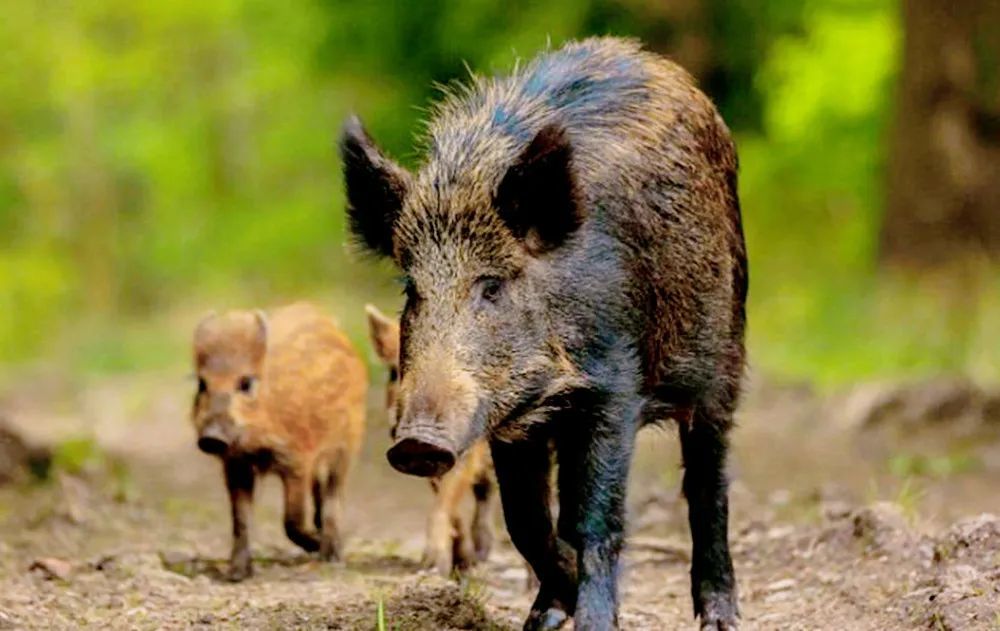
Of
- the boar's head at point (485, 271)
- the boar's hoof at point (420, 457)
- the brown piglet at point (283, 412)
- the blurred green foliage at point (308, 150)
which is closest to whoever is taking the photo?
the boar's hoof at point (420, 457)

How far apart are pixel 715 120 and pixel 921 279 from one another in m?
9.08

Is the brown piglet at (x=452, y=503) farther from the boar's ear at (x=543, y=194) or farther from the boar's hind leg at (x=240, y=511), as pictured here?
the boar's ear at (x=543, y=194)

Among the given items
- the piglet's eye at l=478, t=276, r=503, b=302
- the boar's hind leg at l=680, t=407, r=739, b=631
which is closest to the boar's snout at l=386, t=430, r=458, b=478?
the piglet's eye at l=478, t=276, r=503, b=302

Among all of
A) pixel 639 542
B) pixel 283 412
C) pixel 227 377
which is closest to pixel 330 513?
pixel 283 412

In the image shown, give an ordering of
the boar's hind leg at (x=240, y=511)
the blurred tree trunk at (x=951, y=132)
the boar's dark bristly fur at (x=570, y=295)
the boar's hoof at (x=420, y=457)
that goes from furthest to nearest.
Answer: the blurred tree trunk at (x=951, y=132) → the boar's hind leg at (x=240, y=511) → the boar's dark bristly fur at (x=570, y=295) → the boar's hoof at (x=420, y=457)

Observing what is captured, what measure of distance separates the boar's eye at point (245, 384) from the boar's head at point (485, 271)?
2.33 m

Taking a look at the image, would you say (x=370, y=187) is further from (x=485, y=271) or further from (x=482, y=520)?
(x=482, y=520)

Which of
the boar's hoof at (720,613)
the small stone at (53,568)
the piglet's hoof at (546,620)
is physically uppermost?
the small stone at (53,568)

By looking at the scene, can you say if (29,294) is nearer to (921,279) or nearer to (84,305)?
(84,305)

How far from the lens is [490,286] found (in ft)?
17.0

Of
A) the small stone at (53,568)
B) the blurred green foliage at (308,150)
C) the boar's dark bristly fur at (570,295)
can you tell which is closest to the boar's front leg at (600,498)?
the boar's dark bristly fur at (570,295)

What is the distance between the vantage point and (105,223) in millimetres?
33219

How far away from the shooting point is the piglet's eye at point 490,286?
16.9 ft

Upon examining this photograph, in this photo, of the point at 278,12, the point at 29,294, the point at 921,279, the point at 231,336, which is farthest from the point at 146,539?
the point at 29,294
